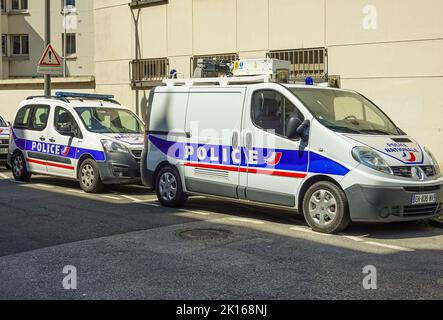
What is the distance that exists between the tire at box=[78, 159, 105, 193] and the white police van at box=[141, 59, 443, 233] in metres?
1.70

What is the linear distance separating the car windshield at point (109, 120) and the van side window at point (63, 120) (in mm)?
183

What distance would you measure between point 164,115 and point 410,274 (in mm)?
5285

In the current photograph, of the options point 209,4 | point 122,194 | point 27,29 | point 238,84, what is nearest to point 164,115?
point 238,84

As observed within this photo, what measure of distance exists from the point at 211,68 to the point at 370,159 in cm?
387

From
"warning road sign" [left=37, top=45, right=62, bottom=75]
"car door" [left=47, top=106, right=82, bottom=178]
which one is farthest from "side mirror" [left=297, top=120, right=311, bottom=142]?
A: "warning road sign" [left=37, top=45, right=62, bottom=75]

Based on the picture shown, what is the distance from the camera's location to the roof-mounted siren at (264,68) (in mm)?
9352

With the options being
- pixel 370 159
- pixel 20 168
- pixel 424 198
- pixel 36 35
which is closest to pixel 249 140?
pixel 370 159

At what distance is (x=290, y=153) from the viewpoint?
8359 millimetres

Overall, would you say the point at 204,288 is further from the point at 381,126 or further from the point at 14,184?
the point at 14,184

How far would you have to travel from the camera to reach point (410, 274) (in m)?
6.09

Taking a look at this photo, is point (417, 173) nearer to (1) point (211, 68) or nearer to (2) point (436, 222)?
(2) point (436, 222)

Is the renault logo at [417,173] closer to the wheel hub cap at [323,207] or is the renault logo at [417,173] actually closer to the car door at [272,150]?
the wheel hub cap at [323,207]

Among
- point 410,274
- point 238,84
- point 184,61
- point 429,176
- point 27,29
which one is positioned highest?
→ point 27,29

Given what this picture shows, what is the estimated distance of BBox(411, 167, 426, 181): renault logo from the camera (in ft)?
26.0
